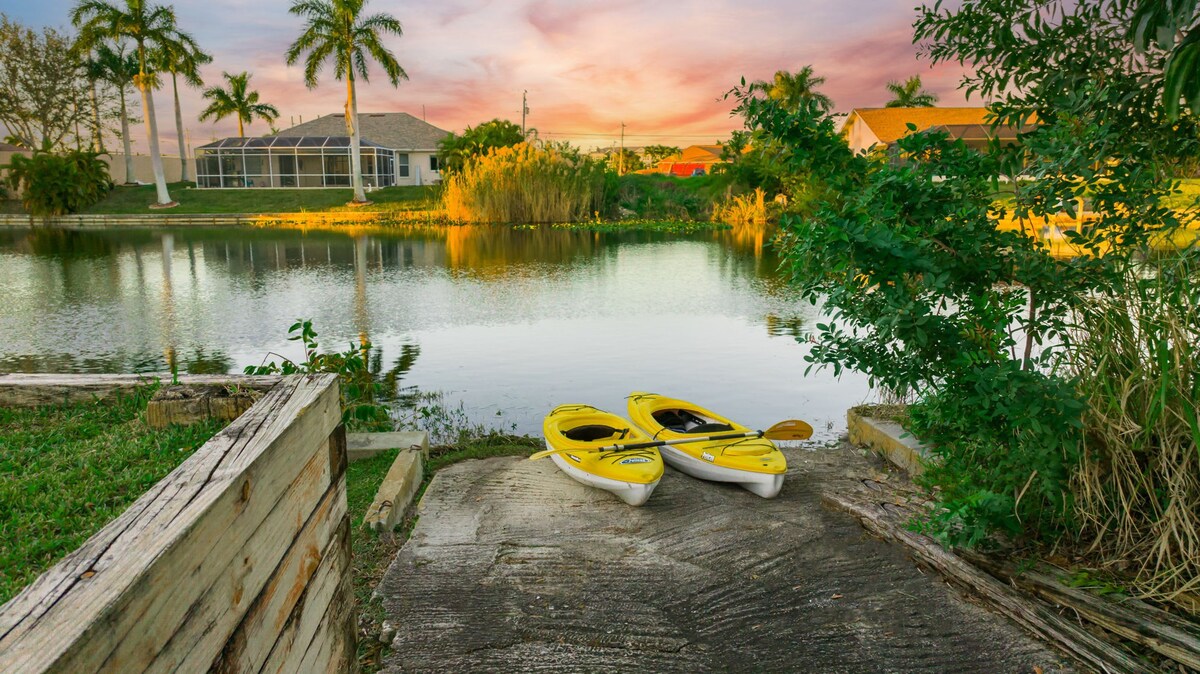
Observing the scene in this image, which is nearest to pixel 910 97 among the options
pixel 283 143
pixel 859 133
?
pixel 859 133

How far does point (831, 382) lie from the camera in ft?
31.4

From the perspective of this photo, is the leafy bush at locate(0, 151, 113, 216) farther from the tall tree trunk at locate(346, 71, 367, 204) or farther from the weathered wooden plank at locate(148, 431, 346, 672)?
the weathered wooden plank at locate(148, 431, 346, 672)

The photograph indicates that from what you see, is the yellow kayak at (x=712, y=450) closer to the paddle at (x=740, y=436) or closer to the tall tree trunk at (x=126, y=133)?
the paddle at (x=740, y=436)

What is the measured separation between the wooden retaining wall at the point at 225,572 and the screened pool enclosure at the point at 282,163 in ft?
159

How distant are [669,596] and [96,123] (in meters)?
57.1

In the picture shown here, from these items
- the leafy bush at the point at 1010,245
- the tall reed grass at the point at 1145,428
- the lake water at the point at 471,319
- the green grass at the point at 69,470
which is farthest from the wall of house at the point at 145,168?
the tall reed grass at the point at 1145,428

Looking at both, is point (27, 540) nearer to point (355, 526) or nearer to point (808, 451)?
point (355, 526)

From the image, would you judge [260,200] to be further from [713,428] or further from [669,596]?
[669,596]

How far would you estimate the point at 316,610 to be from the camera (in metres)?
2.43

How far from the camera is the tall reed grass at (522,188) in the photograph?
31.9 m

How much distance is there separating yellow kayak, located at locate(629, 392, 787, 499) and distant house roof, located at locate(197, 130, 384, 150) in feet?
148

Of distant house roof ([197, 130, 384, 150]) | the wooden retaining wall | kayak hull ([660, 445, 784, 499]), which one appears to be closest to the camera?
the wooden retaining wall

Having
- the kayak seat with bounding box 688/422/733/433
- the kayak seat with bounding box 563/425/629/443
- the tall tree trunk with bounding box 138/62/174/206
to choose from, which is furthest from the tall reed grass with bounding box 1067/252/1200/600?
the tall tree trunk with bounding box 138/62/174/206

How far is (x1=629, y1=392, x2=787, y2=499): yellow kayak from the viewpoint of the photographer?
5.82 meters
